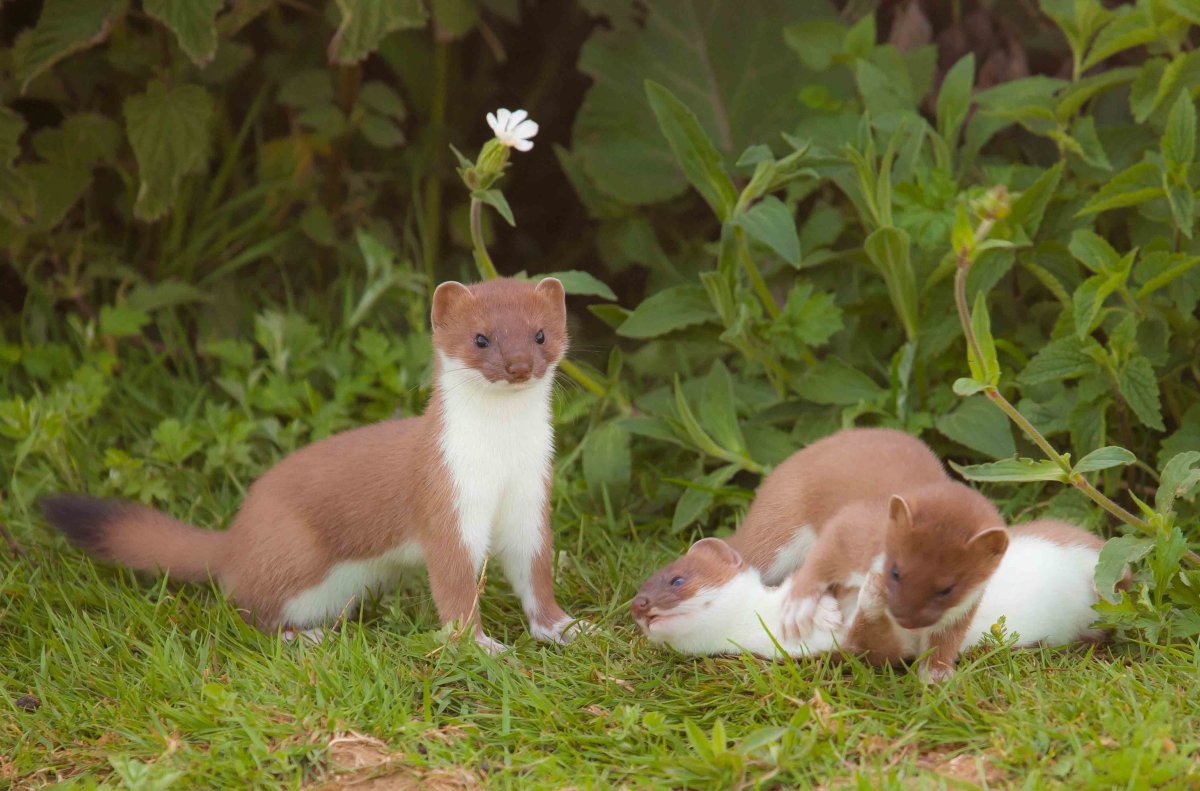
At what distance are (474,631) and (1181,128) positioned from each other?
9.05 feet

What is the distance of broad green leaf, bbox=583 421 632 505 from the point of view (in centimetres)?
501

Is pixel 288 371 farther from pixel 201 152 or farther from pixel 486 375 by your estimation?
pixel 486 375

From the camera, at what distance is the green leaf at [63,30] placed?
515cm

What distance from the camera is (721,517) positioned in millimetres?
5066

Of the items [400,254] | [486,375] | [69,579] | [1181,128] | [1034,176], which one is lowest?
[69,579]

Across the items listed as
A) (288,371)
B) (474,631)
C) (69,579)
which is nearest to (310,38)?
(288,371)

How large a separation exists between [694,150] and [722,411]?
3.01ft

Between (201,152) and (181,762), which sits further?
(201,152)

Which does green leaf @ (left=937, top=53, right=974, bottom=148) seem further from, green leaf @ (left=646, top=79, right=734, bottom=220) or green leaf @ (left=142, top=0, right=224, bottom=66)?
green leaf @ (left=142, top=0, right=224, bottom=66)

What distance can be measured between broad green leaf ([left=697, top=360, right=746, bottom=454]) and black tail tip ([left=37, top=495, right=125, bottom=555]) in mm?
2009

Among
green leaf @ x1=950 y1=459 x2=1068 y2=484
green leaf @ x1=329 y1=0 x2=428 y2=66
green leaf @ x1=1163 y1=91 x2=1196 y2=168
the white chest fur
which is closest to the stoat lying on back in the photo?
green leaf @ x1=950 y1=459 x2=1068 y2=484

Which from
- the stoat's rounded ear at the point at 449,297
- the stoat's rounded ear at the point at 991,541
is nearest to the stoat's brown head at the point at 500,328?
the stoat's rounded ear at the point at 449,297

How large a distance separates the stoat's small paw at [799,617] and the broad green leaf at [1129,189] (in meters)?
1.71

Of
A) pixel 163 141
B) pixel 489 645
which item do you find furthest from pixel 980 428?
pixel 163 141
